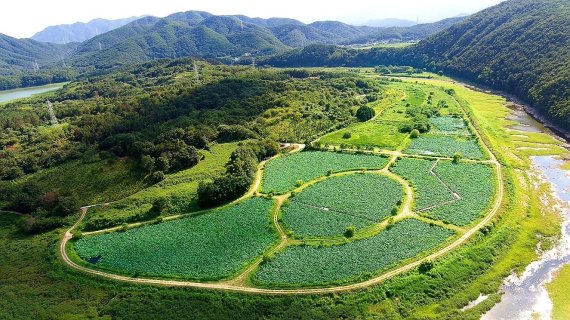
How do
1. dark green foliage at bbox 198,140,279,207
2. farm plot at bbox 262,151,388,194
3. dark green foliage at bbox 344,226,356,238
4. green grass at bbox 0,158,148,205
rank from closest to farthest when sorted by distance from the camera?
dark green foliage at bbox 344,226,356,238
dark green foliage at bbox 198,140,279,207
green grass at bbox 0,158,148,205
farm plot at bbox 262,151,388,194

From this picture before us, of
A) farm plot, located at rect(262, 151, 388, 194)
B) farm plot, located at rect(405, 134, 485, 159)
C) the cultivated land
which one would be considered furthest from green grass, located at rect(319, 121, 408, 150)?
the cultivated land

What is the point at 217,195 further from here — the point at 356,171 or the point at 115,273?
the point at 356,171

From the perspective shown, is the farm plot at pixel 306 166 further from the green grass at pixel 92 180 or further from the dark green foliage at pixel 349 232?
the green grass at pixel 92 180

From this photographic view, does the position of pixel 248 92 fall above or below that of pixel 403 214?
above

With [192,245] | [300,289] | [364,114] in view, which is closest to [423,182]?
[300,289]

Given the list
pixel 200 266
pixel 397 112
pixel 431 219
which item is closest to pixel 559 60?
pixel 397 112

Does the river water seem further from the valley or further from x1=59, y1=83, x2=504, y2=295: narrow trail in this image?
x1=59, y1=83, x2=504, y2=295: narrow trail

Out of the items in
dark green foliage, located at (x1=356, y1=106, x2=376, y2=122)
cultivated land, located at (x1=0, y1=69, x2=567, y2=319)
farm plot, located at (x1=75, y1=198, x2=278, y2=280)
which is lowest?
cultivated land, located at (x1=0, y1=69, x2=567, y2=319)

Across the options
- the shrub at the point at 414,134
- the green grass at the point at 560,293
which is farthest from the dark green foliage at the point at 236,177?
the green grass at the point at 560,293
